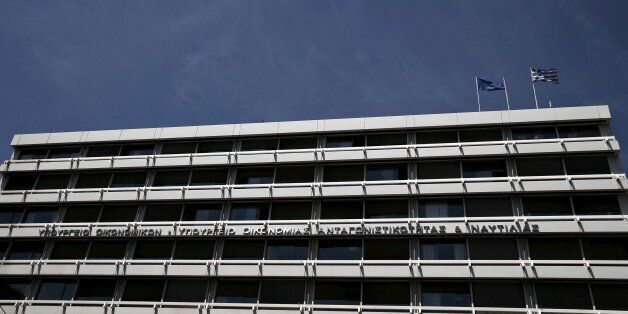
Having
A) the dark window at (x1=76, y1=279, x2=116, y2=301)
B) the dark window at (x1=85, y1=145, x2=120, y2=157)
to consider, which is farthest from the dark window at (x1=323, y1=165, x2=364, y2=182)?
the dark window at (x1=85, y1=145, x2=120, y2=157)

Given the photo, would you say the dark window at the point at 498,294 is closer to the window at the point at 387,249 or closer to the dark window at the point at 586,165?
the window at the point at 387,249

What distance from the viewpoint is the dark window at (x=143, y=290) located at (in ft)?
102

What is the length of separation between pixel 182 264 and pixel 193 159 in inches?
303

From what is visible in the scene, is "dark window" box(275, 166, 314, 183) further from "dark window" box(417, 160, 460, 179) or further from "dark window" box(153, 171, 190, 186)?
"dark window" box(417, 160, 460, 179)

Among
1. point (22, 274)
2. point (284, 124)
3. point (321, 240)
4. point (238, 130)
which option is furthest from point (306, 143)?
point (22, 274)

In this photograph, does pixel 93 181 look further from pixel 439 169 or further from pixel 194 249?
pixel 439 169

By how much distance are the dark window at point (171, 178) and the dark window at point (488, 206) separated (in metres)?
18.8

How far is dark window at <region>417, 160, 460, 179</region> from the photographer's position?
31.9 m

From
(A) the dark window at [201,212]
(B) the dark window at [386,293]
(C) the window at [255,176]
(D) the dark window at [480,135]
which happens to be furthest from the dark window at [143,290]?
(D) the dark window at [480,135]

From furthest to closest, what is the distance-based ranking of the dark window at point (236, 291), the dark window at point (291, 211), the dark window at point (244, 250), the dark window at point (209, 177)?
the dark window at point (209, 177) → the dark window at point (291, 211) → the dark window at point (244, 250) → the dark window at point (236, 291)

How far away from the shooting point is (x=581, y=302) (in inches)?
1037

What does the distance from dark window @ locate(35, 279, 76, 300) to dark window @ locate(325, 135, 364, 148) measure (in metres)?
18.6

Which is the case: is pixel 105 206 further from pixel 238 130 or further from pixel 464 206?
pixel 464 206

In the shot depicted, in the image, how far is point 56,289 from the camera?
3241 centimetres
